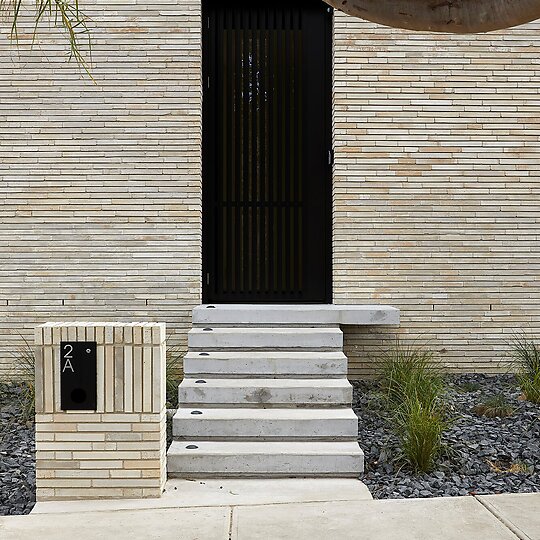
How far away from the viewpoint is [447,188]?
760cm

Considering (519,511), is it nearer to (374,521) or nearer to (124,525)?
(374,521)

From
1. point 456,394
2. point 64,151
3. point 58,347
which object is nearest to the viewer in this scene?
point 58,347

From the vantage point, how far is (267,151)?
→ 785 cm

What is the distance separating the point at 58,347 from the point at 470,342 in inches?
177

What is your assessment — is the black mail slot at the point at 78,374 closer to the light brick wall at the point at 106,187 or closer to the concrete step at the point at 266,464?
the concrete step at the point at 266,464

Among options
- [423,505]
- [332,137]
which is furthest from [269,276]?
[423,505]

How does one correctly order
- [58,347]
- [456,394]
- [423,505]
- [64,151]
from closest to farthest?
[423,505], [58,347], [456,394], [64,151]

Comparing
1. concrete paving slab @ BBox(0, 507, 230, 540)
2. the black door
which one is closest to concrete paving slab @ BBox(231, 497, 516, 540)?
concrete paving slab @ BBox(0, 507, 230, 540)

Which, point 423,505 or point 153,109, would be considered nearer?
point 423,505

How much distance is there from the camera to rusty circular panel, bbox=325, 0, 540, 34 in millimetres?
2728

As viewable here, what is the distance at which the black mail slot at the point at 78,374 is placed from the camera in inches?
185

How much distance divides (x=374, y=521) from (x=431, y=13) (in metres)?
2.73

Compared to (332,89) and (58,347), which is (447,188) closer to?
(332,89)

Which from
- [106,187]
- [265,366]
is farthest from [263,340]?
[106,187]
